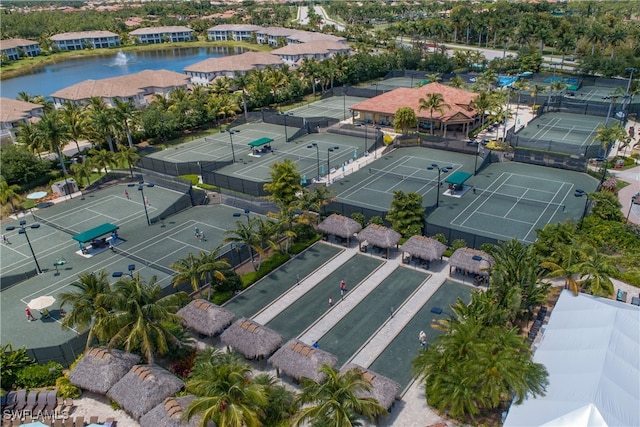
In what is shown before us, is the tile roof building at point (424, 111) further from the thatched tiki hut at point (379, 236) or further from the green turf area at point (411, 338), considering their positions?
the green turf area at point (411, 338)

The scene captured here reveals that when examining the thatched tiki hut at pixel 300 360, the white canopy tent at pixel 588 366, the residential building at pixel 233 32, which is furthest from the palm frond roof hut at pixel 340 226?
the residential building at pixel 233 32

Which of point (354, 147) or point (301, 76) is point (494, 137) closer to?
point (354, 147)

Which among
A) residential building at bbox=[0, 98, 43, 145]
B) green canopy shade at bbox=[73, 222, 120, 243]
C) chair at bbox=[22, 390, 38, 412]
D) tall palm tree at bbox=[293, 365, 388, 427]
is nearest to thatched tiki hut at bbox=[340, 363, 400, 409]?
tall palm tree at bbox=[293, 365, 388, 427]

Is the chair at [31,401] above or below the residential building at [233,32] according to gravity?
below

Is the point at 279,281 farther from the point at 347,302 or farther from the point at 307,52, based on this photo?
the point at 307,52

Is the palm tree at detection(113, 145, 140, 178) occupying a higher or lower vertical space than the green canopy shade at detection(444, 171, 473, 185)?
higher

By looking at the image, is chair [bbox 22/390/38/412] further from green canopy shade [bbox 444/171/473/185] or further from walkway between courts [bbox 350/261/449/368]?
green canopy shade [bbox 444/171/473/185]

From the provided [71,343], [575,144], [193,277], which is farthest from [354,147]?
[71,343]
